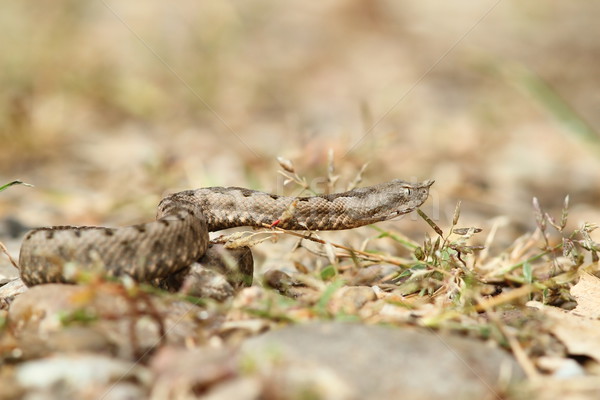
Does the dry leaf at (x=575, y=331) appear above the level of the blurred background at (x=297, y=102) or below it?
below

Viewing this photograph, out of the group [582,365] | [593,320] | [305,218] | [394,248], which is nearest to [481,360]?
[582,365]

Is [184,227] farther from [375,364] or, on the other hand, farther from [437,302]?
[375,364]

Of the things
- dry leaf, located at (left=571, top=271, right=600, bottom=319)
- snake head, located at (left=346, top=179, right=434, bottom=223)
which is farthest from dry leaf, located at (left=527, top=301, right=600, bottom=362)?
snake head, located at (left=346, top=179, right=434, bottom=223)

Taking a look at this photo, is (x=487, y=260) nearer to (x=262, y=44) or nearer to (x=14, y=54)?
(x=14, y=54)

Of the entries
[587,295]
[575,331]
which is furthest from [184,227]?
[587,295]

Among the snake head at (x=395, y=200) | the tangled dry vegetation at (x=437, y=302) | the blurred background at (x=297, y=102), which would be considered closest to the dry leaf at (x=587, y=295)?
the tangled dry vegetation at (x=437, y=302)

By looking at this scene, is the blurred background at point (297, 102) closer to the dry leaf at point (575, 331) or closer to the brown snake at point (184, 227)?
the brown snake at point (184, 227)
